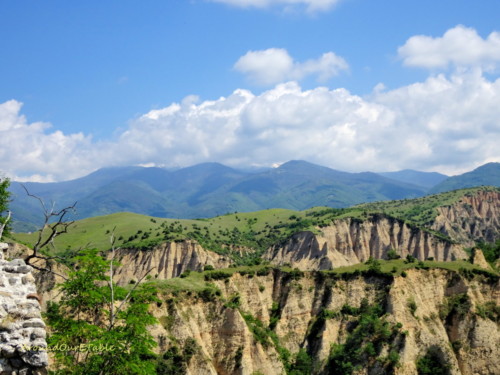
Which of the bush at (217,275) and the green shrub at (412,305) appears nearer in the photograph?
the bush at (217,275)

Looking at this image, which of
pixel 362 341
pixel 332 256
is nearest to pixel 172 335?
pixel 362 341

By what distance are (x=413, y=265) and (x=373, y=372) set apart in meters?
23.9

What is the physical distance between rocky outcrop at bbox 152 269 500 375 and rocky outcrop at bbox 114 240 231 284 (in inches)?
2412

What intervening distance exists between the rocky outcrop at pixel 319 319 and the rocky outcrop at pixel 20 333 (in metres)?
47.7

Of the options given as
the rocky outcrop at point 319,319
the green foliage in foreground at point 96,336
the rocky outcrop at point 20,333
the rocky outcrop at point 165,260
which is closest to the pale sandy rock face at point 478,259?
the rocky outcrop at point 319,319

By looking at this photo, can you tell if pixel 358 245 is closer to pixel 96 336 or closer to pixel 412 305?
pixel 412 305

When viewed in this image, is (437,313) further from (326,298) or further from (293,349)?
(293,349)

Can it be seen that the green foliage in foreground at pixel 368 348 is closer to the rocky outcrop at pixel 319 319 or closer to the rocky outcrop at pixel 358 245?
the rocky outcrop at pixel 319 319

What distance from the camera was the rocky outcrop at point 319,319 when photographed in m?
65.0

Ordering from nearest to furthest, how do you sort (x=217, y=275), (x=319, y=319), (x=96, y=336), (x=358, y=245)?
1. (x=96, y=336)
2. (x=217, y=275)
3. (x=319, y=319)
4. (x=358, y=245)

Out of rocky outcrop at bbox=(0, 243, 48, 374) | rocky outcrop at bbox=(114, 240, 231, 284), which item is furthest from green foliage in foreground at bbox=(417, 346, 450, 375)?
rocky outcrop at bbox=(114, 240, 231, 284)

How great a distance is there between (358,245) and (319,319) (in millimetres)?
94104

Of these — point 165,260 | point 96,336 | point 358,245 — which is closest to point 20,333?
point 96,336

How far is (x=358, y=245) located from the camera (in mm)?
168500
